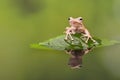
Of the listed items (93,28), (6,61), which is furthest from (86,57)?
(6,61)

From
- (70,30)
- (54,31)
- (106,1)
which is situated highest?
(106,1)

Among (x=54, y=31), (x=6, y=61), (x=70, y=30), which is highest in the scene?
(x=54, y=31)

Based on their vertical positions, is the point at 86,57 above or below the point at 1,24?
below

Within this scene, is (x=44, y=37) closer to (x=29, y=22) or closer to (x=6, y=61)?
(x=29, y=22)

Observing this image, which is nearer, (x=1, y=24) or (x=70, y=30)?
(x=70, y=30)

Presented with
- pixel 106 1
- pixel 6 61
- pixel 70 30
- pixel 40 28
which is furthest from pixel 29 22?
pixel 70 30

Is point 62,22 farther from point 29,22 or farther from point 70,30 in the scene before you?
point 70,30
